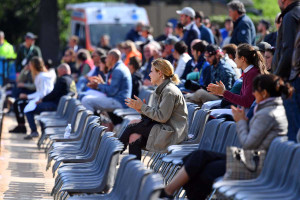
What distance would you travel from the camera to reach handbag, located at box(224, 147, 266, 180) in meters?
5.97

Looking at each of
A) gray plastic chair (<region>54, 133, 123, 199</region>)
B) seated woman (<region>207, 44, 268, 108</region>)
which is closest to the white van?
seated woman (<region>207, 44, 268, 108</region>)

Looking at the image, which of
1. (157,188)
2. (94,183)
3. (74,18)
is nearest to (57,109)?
(94,183)

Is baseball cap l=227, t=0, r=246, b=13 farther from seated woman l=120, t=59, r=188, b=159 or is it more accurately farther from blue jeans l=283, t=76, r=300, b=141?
blue jeans l=283, t=76, r=300, b=141

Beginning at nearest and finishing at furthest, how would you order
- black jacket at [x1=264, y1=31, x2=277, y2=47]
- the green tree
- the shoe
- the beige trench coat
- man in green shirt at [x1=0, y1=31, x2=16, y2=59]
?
the beige trench coat
black jacket at [x1=264, y1=31, x2=277, y2=47]
the shoe
man in green shirt at [x1=0, y1=31, x2=16, y2=59]
the green tree

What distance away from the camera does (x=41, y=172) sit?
1109 cm

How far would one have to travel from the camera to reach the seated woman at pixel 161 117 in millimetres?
8562

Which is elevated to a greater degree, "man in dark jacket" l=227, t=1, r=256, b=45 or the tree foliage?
"man in dark jacket" l=227, t=1, r=256, b=45

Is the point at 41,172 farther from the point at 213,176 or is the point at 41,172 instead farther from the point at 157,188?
the point at 157,188

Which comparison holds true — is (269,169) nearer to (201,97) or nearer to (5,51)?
(201,97)

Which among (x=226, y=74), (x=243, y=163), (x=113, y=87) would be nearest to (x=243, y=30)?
(x=226, y=74)

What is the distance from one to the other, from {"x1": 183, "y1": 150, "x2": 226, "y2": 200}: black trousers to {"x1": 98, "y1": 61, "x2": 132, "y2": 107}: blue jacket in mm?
6589

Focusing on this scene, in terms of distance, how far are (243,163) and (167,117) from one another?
2.64m

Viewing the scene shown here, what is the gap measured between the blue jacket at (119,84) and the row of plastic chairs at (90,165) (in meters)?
2.01

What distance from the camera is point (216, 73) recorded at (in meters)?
10.3
